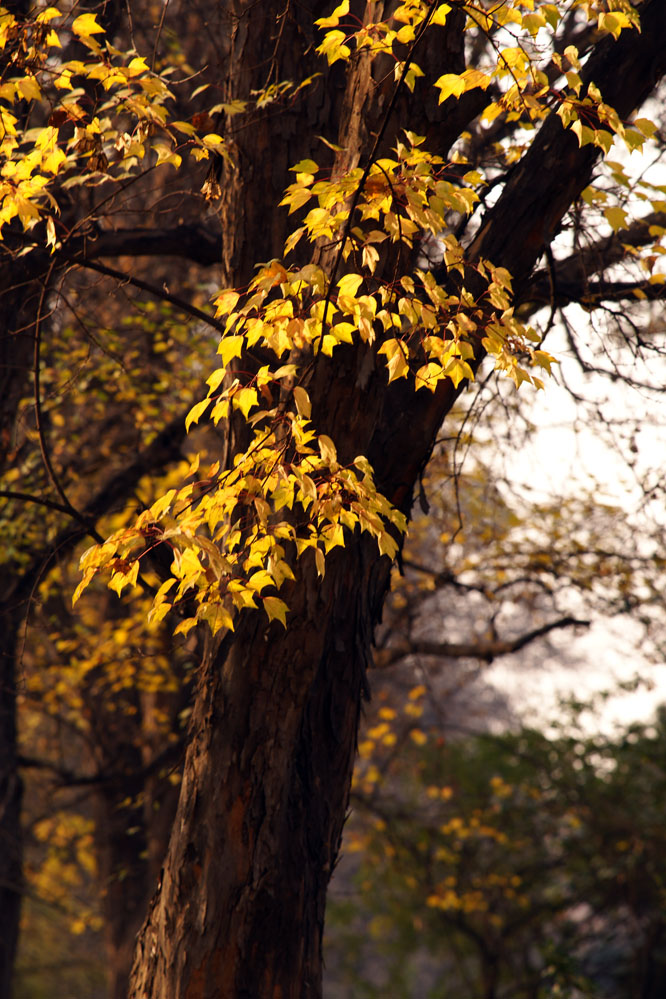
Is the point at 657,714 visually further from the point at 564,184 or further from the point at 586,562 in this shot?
the point at 564,184

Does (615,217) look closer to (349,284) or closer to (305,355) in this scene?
(349,284)

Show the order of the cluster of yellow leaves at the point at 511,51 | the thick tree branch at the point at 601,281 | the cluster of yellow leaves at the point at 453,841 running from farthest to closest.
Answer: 1. the cluster of yellow leaves at the point at 453,841
2. the thick tree branch at the point at 601,281
3. the cluster of yellow leaves at the point at 511,51

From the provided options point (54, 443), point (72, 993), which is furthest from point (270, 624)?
point (72, 993)

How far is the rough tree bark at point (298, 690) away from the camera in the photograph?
3.53 metres

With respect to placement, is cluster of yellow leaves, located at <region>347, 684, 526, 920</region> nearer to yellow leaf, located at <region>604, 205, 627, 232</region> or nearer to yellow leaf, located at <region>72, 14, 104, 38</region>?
yellow leaf, located at <region>604, 205, 627, 232</region>

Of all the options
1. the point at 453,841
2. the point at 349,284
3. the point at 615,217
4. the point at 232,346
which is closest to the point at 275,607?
the point at 232,346

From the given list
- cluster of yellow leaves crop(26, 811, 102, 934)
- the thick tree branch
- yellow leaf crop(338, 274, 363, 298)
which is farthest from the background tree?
cluster of yellow leaves crop(26, 811, 102, 934)

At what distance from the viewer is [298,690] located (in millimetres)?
3686

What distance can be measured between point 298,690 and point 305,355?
1.34m

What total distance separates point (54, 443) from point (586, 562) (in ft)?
16.5

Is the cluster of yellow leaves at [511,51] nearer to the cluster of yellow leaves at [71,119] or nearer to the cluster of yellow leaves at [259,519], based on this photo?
the cluster of yellow leaves at [71,119]

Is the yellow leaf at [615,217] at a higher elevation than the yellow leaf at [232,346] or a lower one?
higher

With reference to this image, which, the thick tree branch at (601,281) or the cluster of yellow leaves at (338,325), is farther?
the thick tree branch at (601,281)

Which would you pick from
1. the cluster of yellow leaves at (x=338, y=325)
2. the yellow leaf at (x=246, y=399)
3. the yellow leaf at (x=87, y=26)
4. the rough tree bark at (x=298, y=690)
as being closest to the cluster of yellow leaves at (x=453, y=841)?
the rough tree bark at (x=298, y=690)
